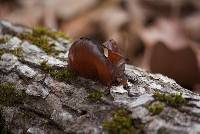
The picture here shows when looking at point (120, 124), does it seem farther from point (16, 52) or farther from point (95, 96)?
point (16, 52)

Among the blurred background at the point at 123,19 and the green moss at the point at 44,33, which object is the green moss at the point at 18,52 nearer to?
the green moss at the point at 44,33

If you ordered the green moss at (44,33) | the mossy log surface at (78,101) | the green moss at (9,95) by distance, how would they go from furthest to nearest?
the green moss at (44,33) < the green moss at (9,95) < the mossy log surface at (78,101)

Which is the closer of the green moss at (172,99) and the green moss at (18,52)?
the green moss at (172,99)

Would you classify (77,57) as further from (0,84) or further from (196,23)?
(196,23)

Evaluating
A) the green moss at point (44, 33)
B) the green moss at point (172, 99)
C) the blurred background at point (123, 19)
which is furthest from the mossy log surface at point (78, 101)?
the blurred background at point (123, 19)

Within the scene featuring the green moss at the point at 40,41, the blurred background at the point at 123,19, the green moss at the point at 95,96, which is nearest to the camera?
the green moss at the point at 95,96

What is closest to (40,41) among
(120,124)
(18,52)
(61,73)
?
(18,52)

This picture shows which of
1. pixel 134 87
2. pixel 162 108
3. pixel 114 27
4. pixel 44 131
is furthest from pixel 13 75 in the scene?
pixel 114 27
